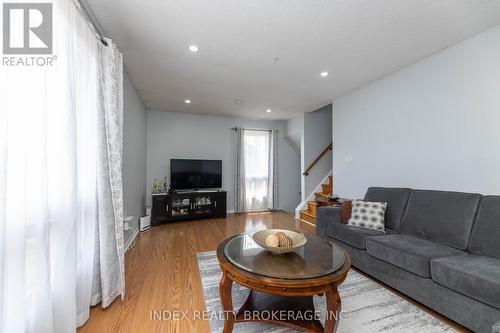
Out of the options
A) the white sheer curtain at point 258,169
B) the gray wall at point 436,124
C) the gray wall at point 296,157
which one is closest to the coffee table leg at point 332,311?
the gray wall at point 436,124

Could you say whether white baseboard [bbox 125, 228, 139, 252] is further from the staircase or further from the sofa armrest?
the staircase

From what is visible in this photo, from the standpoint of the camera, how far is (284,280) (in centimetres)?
120

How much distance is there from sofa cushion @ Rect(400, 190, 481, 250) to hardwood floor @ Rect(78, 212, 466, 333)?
73 cm

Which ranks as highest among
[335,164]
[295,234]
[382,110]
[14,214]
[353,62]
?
[353,62]

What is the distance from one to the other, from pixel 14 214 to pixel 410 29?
3217 millimetres

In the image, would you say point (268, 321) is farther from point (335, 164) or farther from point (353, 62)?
point (335, 164)

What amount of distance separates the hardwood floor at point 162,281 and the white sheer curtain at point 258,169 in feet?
4.65

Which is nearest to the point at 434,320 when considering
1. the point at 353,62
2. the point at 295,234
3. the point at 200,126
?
the point at 295,234

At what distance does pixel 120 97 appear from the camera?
202 centimetres

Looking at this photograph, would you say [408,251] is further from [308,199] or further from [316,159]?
[316,159]

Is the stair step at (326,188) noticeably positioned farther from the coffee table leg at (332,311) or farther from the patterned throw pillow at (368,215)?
the coffee table leg at (332,311)

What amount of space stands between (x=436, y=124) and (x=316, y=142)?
2.60 meters

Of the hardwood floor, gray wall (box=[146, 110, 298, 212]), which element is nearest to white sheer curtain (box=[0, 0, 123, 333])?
the hardwood floor

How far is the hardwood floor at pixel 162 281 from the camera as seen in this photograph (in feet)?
5.02
